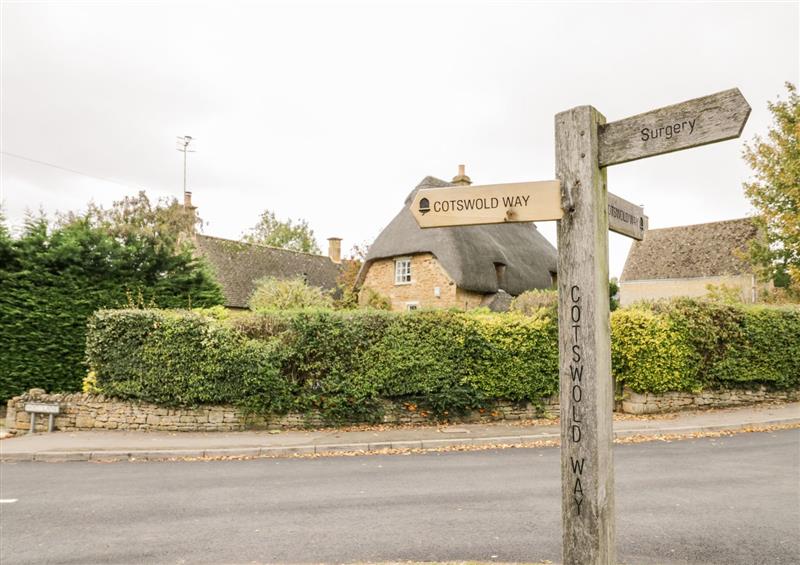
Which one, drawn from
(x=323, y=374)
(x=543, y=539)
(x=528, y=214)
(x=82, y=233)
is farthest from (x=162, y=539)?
(x=82, y=233)

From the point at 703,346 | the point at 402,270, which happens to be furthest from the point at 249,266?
the point at 703,346

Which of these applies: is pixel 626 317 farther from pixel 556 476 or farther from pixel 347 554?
pixel 347 554

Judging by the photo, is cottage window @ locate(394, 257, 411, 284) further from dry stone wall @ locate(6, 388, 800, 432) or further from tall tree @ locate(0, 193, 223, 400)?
dry stone wall @ locate(6, 388, 800, 432)

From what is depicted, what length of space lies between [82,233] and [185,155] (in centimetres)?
2569

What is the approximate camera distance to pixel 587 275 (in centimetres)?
298

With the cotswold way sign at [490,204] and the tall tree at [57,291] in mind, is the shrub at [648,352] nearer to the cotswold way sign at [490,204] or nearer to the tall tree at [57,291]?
the cotswold way sign at [490,204]

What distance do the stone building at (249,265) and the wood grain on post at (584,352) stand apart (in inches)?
1016

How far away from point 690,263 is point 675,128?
35682 mm

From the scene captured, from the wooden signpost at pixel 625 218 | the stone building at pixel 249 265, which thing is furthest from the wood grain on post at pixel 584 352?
the stone building at pixel 249 265

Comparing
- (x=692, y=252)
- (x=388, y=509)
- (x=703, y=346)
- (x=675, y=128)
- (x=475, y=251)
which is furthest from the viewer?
(x=692, y=252)

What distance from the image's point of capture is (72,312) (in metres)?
14.7

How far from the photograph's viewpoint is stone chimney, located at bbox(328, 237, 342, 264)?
43031 mm

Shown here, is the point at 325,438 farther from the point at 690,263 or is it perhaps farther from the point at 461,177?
the point at 690,263

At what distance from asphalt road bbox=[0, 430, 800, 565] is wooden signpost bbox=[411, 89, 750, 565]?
184 cm
